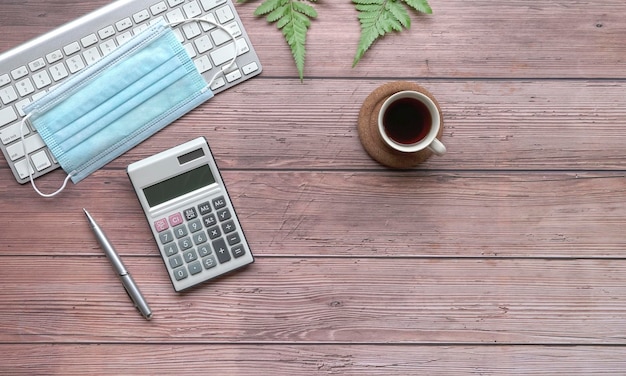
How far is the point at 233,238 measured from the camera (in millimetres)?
797

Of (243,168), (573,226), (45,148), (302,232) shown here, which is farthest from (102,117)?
(573,226)

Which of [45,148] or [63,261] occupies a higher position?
[45,148]

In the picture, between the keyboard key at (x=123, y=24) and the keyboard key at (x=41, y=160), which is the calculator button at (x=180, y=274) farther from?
the keyboard key at (x=123, y=24)

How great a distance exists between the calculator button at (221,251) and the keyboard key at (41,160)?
0.81 feet

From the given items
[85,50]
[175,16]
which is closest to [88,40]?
[85,50]

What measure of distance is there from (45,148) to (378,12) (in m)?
0.48

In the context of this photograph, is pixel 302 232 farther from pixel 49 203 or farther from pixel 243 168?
pixel 49 203

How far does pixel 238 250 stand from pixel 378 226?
19 centimetres

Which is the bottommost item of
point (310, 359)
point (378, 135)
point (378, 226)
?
point (310, 359)

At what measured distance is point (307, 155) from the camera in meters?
0.82


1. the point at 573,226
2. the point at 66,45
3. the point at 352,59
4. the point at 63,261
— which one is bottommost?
the point at 573,226

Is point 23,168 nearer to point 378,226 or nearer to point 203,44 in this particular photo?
point 203,44

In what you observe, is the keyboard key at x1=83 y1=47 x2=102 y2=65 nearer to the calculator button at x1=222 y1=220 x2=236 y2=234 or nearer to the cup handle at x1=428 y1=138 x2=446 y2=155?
the calculator button at x1=222 y1=220 x2=236 y2=234

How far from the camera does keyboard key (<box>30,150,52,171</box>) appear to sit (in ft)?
2.60
